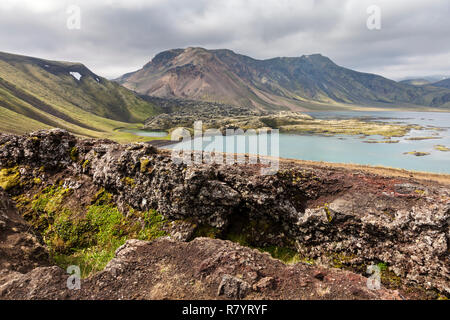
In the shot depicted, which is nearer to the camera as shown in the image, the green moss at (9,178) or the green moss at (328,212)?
the green moss at (328,212)

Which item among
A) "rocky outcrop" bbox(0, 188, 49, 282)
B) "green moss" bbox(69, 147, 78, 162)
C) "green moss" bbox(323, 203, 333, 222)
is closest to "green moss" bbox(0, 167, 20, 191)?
"green moss" bbox(69, 147, 78, 162)

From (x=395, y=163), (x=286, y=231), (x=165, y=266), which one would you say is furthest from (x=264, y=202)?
(x=395, y=163)

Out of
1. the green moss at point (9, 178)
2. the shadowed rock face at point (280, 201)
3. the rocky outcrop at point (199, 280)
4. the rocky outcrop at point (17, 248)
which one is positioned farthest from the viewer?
the green moss at point (9, 178)

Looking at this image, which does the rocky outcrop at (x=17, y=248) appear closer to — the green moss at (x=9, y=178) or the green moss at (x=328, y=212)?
the green moss at (x=9, y=178)

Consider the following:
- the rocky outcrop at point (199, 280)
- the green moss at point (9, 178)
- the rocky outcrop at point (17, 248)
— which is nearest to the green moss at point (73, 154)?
the green moss at point (9, 178)

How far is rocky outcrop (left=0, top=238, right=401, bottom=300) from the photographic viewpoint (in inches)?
256

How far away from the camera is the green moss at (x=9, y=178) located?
45.8ft

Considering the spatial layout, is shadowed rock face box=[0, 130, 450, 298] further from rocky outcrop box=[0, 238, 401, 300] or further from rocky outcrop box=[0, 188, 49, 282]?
rocky outcrop box=[0, 188, 49, 282]

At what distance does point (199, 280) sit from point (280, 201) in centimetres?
751

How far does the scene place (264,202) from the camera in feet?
43.0

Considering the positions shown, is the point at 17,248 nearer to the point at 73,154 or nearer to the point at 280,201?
the point at 73,154

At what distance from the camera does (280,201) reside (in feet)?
43.2

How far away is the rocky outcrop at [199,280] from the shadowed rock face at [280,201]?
960 mm

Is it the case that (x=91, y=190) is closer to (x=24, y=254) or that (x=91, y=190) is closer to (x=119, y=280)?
(x=24, y=254)
